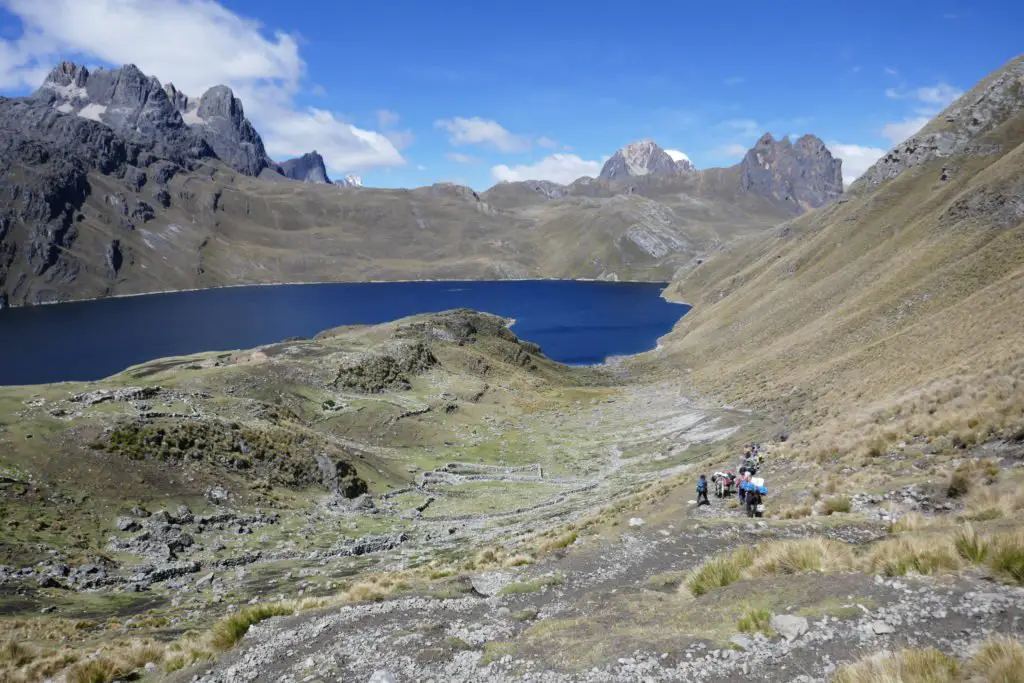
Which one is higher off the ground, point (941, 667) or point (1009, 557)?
point (1009, 557)

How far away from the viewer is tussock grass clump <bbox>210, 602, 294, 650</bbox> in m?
15.6

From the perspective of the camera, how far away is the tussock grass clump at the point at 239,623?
615 inches

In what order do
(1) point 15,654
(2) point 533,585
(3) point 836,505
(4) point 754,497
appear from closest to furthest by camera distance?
(1) point 15,654 < (2) point 533,585 < (3) point 836,505 < (4) point 754,497

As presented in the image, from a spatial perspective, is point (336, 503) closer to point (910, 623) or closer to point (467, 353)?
point (910, 623)

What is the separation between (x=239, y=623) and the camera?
1617 cm

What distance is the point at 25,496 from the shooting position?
29.8 m

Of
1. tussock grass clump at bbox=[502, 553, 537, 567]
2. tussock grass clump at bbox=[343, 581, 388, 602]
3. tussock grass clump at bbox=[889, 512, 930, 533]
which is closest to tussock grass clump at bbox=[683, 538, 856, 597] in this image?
tussock grass clump at bbox=[889, 512, 930, 533]

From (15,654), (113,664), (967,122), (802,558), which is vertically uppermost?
(967,122)

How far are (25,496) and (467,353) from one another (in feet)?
239

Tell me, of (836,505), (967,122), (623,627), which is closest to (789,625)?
(623,627)

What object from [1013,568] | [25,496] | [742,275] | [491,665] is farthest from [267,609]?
[742,275]

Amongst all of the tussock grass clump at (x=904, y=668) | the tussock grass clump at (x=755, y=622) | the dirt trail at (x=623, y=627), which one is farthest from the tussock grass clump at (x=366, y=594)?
the tussock grass clump at (x=904, y=668)

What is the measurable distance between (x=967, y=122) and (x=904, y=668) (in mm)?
136243

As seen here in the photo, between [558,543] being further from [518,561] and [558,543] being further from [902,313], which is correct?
[902,313]
